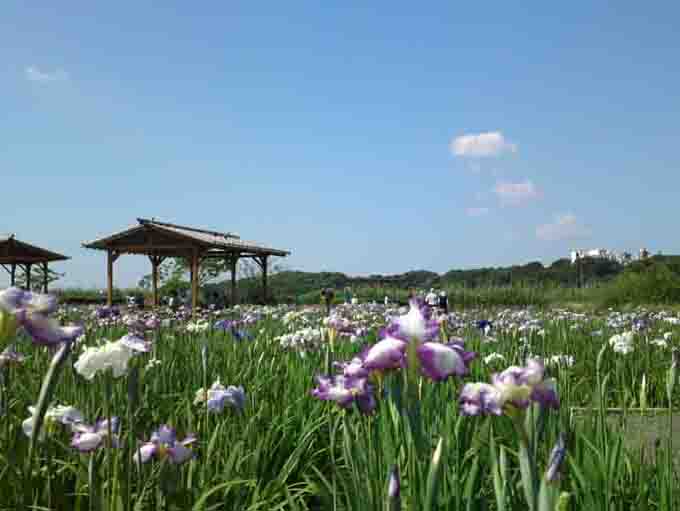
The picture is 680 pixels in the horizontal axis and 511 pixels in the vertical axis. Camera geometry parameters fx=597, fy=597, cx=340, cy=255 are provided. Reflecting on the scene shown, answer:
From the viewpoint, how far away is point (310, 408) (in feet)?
11.5

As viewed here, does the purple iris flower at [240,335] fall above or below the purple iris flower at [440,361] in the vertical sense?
below

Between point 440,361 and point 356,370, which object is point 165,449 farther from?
point 440,361

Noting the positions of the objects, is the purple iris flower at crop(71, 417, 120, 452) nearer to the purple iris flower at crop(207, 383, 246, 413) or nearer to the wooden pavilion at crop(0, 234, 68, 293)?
the purple iris flower at crop(207, 383, 246, 413)

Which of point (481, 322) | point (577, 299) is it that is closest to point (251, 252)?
point (577, 299)

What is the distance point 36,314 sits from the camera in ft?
4.32

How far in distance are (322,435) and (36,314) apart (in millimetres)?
2209

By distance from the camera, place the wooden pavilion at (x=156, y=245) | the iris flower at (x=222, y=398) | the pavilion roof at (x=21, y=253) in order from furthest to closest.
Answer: the pavilion roof at (x=21, y=253) → the wooden pavilion at (x=156, y=245) → the iris flower at (x=222, y=398)

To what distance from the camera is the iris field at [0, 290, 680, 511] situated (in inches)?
50.8

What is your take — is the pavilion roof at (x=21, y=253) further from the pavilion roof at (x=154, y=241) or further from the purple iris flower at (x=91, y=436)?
the purple iris flower at (x=91, y=436)

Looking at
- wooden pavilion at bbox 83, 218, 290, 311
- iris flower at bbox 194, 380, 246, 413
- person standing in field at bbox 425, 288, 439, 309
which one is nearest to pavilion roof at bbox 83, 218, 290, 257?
wooden pavilion at bbox 83, 218, 290, 311

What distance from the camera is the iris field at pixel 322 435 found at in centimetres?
129

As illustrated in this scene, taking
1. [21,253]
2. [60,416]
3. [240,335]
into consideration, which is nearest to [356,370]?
[60,416]

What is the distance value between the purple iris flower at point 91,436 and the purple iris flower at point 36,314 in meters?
0.52

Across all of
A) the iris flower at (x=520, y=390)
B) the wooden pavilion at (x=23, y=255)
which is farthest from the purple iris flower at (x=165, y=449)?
the wooden pavilion at (x=23, y=255)
